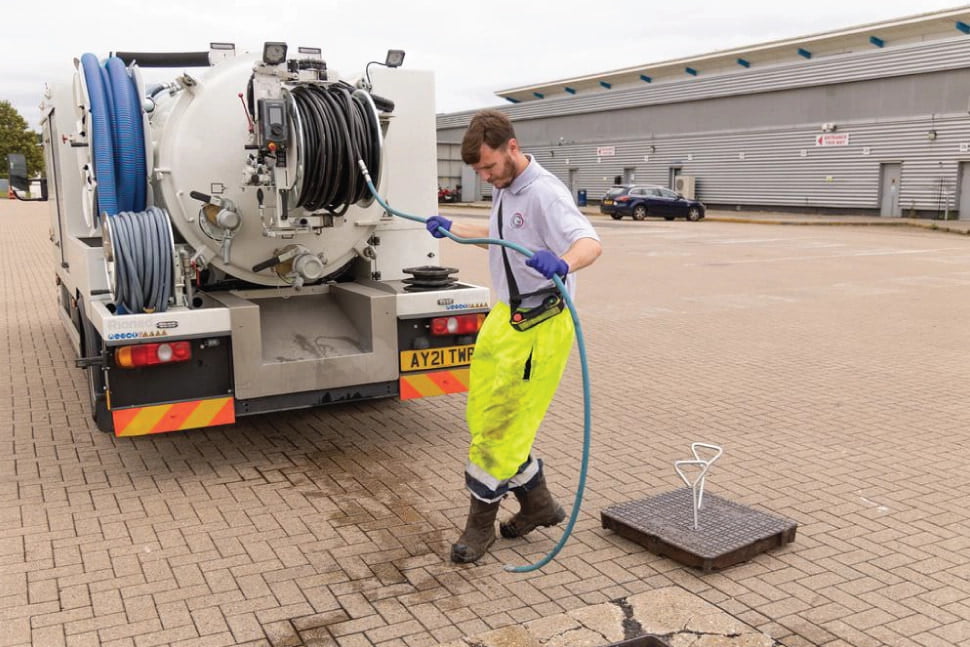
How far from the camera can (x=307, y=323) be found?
5910mm

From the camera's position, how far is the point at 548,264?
3559 millimetres

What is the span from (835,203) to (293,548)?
114ft

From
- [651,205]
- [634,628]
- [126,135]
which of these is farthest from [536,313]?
[651,205]

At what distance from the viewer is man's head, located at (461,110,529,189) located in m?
3.92

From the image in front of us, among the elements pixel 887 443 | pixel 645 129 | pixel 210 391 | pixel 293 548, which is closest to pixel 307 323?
pixel 210 391

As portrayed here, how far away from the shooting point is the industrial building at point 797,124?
3177 centimetres

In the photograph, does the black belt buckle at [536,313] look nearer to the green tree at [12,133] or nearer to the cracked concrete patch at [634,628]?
the cracked concrete patch at [634,628]

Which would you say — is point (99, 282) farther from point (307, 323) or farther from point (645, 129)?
point (645, 129)

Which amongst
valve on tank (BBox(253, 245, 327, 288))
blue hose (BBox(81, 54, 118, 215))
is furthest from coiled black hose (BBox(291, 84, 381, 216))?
blue hose (BBox(81, 54, 118, 215))

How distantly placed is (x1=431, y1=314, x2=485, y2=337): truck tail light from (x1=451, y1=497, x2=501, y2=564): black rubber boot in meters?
1.82

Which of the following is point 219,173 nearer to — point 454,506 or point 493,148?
point 493,148

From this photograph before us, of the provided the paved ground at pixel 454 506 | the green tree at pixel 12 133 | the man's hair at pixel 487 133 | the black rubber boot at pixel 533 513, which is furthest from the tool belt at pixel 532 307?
the green tree at pixel 12 133

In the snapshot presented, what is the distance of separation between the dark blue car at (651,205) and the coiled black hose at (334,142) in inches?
1200

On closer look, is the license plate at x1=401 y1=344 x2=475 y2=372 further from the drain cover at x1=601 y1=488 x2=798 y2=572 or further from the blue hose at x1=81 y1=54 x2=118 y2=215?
the blue hose at x1=81 y1=54 x2=118 y2=215
